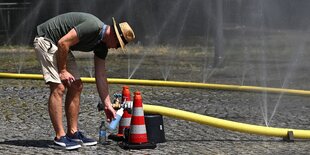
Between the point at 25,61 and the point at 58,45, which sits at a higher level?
the point at 58,45

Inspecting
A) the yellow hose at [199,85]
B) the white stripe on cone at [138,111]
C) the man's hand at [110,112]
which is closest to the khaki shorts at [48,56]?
the man's hand at [110,112]

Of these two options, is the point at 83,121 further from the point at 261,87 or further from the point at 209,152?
the point at 261,87

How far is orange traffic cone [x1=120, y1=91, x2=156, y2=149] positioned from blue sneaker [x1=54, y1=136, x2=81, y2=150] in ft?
1.75

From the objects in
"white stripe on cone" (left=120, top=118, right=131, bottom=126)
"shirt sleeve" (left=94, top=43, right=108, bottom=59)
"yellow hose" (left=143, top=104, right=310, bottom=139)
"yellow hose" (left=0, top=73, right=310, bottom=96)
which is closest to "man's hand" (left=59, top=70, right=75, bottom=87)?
"shirt sleeve" (left=94, top=43, right=108, bottom=59)

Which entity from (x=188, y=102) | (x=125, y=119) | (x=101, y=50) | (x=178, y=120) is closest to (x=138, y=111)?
(x=125, y=119)

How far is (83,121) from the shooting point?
29.1ft

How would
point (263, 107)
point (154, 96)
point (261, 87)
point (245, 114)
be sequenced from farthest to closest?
point (261, 87) → point (154, 96) → point (263, 107) → point (245, 114)

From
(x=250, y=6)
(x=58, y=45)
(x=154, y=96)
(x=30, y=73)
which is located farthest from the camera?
(x=250, y=6)

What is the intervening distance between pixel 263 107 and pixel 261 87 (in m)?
2.01

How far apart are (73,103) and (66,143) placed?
474 millimetres

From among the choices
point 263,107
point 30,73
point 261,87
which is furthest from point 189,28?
point 263,107

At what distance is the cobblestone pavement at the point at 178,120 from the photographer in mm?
7297

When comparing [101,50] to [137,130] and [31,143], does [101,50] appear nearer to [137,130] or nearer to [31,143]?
[137,130]

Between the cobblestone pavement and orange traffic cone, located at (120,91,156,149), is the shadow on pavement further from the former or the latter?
orange traffic cone, located at (120,91,156,149)
